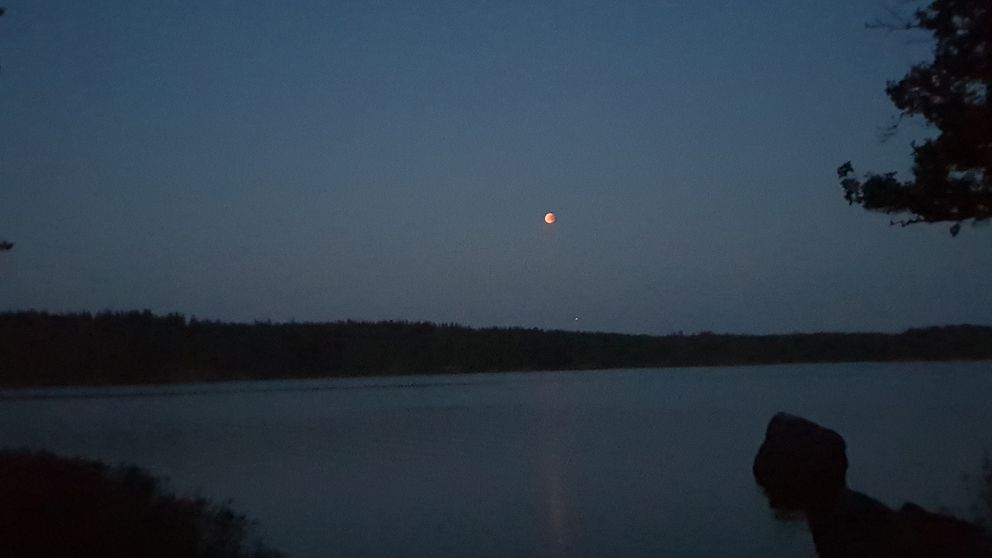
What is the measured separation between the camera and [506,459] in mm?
30484

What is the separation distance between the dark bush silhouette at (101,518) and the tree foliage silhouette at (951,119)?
8327mm

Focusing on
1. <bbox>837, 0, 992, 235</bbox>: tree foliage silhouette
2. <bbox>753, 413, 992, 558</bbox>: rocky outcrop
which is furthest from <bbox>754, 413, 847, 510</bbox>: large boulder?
<bbox>837, 0, 992, 235</bbox>: tree foliage silhouette

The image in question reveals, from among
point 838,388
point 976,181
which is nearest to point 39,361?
point 838,388

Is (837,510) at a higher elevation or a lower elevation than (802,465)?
lower

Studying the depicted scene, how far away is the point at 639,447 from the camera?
3388 cm

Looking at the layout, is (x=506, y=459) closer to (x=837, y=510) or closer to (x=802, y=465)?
(x=802, y=465)

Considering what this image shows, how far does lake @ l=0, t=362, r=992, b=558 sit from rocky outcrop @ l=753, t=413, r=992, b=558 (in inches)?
28.7

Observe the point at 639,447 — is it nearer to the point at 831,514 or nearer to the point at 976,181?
the point at 831,514

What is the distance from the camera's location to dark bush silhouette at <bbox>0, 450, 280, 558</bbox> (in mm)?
11508

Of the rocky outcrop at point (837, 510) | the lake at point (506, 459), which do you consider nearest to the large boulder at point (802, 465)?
the rocky outcrop at point (837, 510)

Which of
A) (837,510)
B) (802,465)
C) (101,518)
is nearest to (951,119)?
(837,510)

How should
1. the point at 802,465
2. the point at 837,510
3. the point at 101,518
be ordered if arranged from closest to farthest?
the point at 101,518
the point at 837,510
the point at 802,465

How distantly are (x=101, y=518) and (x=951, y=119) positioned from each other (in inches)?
380

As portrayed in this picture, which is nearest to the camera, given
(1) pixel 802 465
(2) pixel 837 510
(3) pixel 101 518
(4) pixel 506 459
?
(3) pixel 101 518
